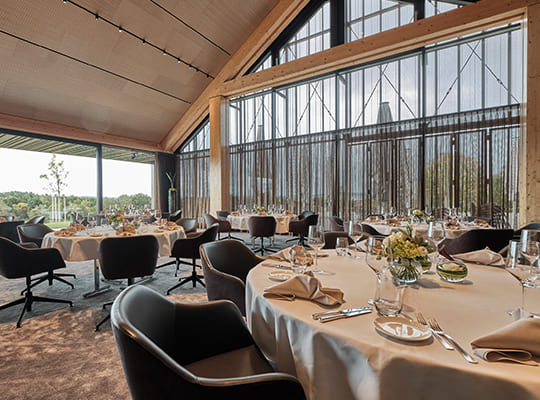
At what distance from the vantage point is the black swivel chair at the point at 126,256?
2811 millimetres

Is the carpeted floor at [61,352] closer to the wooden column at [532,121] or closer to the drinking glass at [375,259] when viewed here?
the drinking glass at [375,259]

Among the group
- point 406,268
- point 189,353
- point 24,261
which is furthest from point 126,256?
point 406,268

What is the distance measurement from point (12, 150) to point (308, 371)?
10.0m

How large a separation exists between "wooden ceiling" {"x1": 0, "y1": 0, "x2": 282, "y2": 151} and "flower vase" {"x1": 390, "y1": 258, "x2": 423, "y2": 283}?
25.0 ft

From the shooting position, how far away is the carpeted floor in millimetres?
1945

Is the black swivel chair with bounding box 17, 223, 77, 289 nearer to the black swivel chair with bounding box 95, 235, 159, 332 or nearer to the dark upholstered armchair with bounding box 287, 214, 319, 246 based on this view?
the black swivel chair with bounding box 95, 235, 159, 332

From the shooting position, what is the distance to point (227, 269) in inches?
91.5

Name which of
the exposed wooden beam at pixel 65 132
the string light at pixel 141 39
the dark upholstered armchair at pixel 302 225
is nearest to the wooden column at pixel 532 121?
the dark upholstered armchair at pixel 302 225

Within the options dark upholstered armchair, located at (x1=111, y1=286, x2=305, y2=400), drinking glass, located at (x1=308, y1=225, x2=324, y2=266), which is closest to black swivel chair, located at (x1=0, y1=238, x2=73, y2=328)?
dark upholstered armchair, located at (x1=111, y1=286, x2=305, y2=400)

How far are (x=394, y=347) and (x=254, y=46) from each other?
901 centimetres

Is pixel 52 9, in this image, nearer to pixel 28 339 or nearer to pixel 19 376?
pixel 28 339

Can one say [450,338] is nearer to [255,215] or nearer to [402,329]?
[402,329]

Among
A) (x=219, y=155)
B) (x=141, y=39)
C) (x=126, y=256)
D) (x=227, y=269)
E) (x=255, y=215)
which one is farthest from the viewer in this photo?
(x=219, y=155)

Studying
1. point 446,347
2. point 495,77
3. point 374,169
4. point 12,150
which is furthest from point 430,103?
point 12,150
